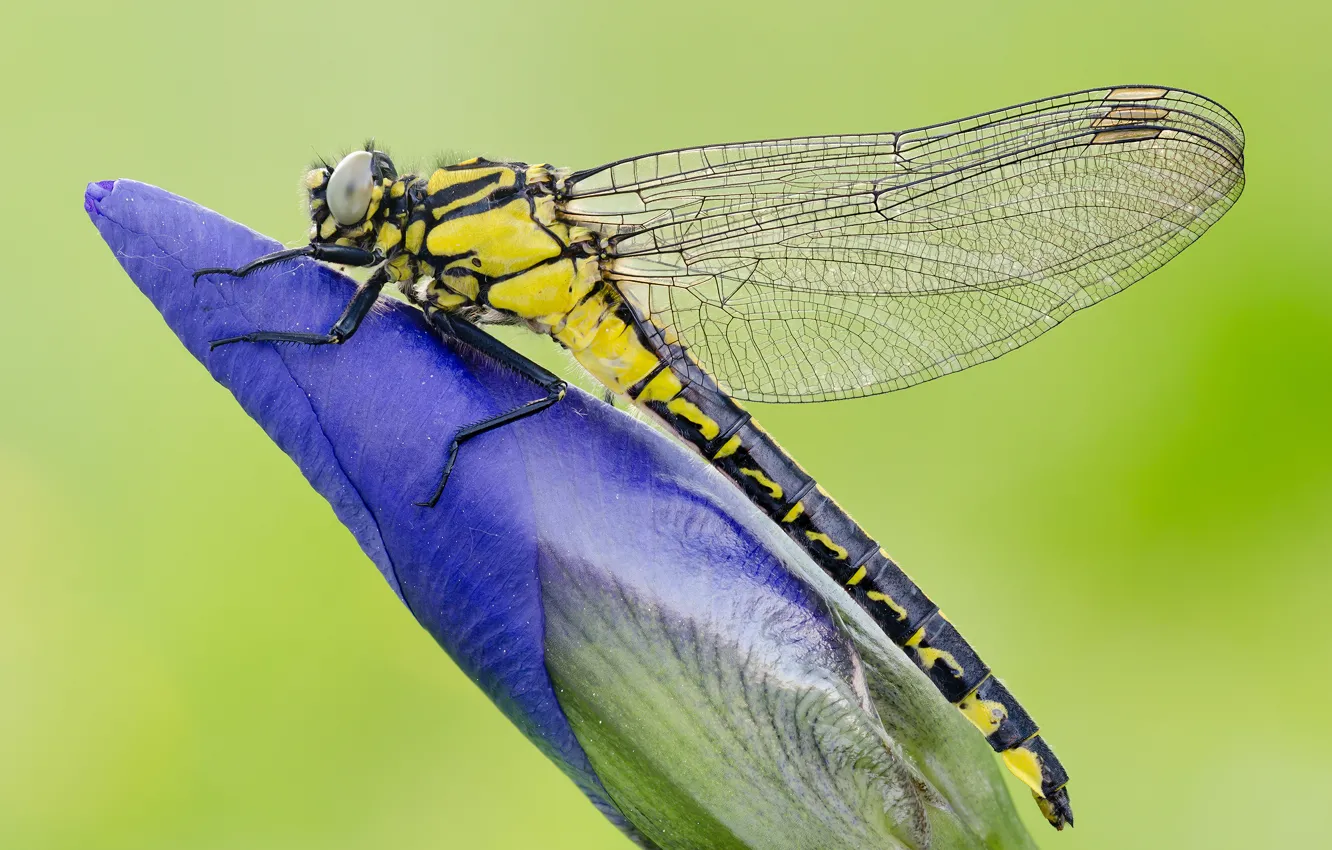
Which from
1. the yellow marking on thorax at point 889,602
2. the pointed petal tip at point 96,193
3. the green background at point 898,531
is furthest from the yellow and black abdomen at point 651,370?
the green background at point 898,531

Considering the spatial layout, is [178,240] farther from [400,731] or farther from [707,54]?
[707,54]

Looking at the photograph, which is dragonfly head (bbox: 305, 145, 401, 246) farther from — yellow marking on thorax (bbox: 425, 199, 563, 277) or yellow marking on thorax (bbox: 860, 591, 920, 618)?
yellow marking on thorax (bbox: 860, 591, 920, 618)

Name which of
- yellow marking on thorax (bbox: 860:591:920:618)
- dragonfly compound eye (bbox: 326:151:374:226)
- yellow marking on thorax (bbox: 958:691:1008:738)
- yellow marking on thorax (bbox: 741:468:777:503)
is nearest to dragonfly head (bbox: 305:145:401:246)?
dragonfly compound eye (bbox: 326:151:374:226)

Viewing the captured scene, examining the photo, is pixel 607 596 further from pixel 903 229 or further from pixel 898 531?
pixel 898 531

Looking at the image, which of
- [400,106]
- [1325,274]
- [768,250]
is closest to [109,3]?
[400,106]

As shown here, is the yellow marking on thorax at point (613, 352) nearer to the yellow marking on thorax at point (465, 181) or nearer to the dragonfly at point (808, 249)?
the dragonfly at point (808, 249)

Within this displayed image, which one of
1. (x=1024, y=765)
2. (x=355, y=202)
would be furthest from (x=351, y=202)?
(x=1024, y=765)
